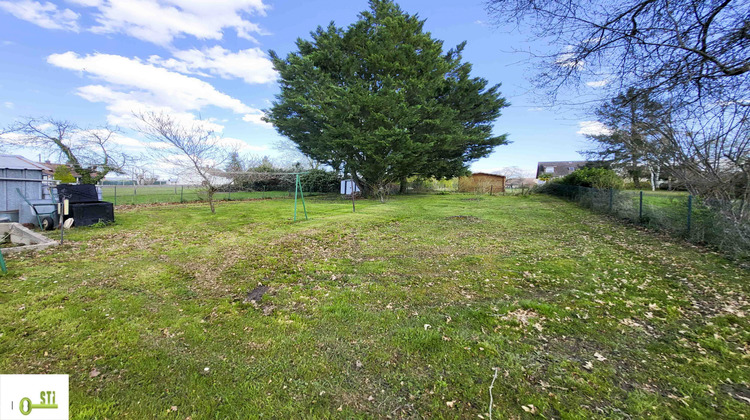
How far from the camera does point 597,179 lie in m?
15.8

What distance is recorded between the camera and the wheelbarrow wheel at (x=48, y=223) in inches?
299

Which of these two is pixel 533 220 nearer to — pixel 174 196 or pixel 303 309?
pixel 303 309

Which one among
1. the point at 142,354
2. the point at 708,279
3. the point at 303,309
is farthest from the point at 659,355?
the point at 142,354

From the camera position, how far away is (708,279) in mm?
4551

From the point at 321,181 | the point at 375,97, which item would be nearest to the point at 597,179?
the point at 375,97

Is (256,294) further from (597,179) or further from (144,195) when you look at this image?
(144,195)

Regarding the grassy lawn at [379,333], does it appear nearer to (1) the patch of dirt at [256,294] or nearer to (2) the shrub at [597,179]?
(1) the patch of dirt at [256,294]

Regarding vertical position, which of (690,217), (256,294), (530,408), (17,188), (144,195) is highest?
(17,188)

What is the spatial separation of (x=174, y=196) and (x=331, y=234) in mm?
15319

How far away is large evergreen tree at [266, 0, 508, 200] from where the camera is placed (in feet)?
61.4

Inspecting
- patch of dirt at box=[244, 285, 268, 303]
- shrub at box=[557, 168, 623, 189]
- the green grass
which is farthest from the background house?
shrub at box=[557, 168, 623, 189]

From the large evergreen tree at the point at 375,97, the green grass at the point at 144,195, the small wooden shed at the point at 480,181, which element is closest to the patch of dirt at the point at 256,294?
the green grass at the point at 144,195

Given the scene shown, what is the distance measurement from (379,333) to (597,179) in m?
Result: 18.2

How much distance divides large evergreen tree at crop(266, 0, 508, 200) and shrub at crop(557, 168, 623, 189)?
24.7 ft
